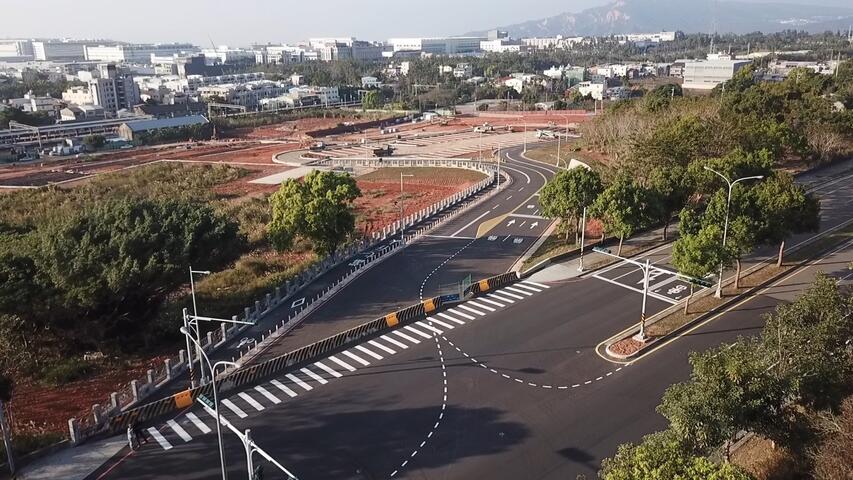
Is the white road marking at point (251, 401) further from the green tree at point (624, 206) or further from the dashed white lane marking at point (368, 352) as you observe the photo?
the green tree at point (624, 206)

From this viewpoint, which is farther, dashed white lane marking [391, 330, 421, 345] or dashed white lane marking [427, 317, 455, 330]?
dashed white lane marking [427, 317, 455, 330]

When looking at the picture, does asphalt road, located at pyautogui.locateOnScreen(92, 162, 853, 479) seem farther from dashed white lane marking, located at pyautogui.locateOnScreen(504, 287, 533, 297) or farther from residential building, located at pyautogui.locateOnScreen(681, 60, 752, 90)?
residential building, located at pyautogui.locateOnScreen(681, 60, 752, 90)

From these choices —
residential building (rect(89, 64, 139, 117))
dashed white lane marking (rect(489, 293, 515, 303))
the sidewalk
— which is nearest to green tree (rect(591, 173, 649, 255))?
dashed white lane marking (rect(489, 293, 515, 303))

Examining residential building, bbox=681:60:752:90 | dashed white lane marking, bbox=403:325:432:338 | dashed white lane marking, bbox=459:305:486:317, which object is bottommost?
dashed white lane marking, bbox=403:325:432:338

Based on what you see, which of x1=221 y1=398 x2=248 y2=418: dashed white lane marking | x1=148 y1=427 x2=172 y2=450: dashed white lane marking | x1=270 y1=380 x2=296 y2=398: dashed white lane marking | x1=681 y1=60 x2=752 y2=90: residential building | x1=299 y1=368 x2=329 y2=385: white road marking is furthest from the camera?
x1=681 y1=60 x2=752 y2=90: residential building

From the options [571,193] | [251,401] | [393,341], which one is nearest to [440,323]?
[393,341]

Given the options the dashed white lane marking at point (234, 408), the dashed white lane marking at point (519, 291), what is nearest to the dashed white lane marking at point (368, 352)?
the dashed white lane marking at point (234, 408)

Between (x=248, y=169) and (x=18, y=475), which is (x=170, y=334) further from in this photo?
(x=248, y=169)

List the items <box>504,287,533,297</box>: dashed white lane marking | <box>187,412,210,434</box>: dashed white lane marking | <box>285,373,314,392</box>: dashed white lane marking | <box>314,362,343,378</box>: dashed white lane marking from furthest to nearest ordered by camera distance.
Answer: <box>504,287,533,297</box>: dashed white lane marking < <box>314,362,343,378</box>: dashed white lane marking < <box>285,373,314,392</box>: dashed white lane marking < <box>187,412,210,434</box>: dashed white lane marking
